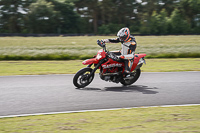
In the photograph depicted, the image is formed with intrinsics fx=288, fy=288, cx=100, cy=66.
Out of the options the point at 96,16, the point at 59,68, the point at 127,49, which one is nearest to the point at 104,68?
the point at 127,49

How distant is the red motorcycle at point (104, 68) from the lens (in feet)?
27.9

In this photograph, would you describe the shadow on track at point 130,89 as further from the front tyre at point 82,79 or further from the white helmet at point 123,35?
the white helmet at point 123,35

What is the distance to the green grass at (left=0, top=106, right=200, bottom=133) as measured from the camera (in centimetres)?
494

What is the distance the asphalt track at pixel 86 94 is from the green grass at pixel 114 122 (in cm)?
61

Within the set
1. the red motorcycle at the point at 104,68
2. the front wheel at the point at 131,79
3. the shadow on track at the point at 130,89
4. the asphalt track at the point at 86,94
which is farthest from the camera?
the front wheel at the point at 131,79

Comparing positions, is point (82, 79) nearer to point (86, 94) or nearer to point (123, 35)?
point (86, 94)

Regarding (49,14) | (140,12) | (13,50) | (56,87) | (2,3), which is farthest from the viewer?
(140,12)

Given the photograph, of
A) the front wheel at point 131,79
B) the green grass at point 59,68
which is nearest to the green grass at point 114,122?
the front wheel at point 131,79

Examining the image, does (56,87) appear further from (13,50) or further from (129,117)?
(13,50)

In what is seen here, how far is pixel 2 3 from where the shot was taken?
6675 cm

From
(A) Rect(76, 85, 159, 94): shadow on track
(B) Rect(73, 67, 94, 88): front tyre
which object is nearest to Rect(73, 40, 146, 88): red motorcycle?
(B) Rect(73, 67, 94, 88): front tyre

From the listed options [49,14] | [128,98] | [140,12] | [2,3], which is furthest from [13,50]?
[140,12]

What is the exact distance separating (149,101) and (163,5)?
3232 inches

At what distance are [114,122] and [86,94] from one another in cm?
261
